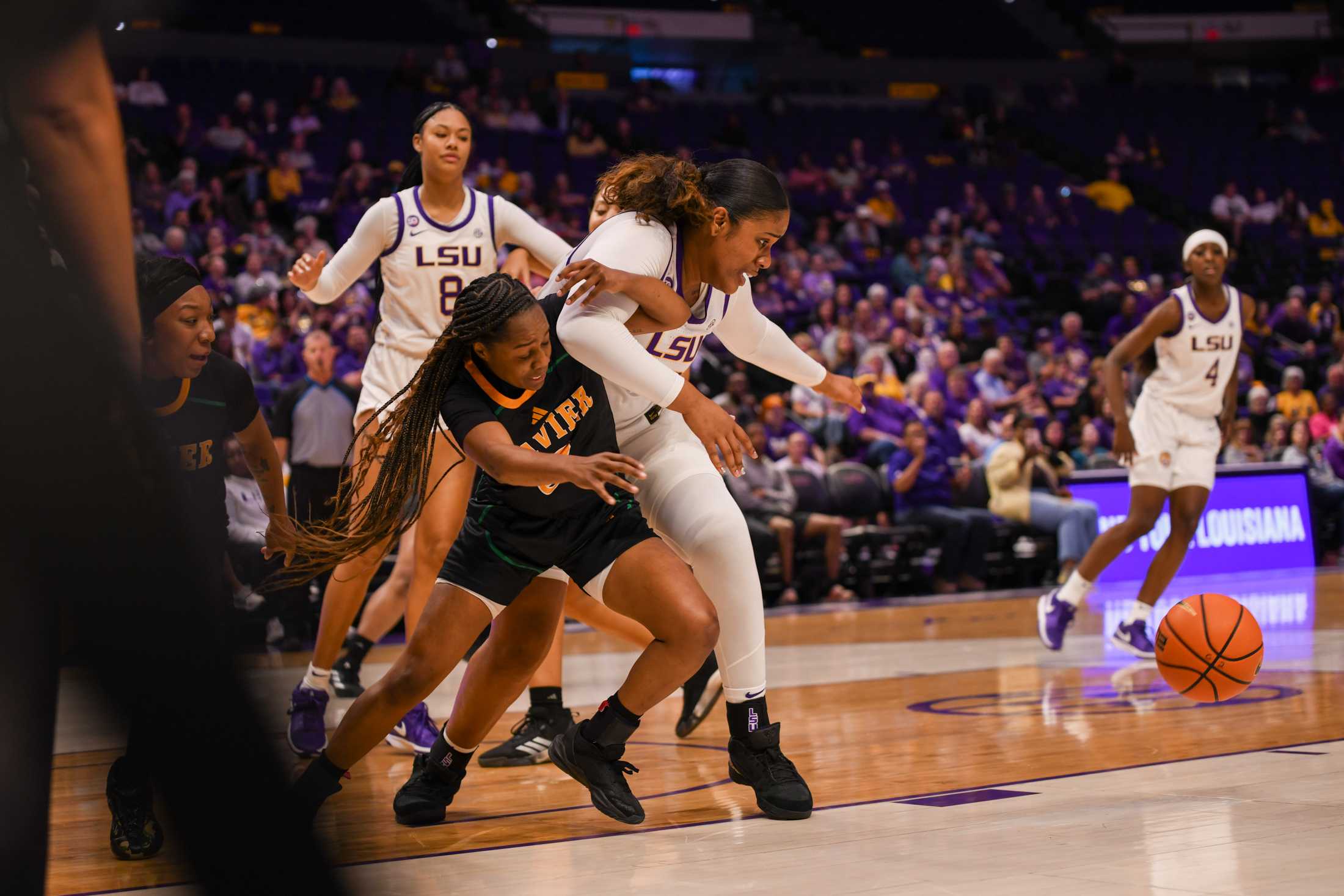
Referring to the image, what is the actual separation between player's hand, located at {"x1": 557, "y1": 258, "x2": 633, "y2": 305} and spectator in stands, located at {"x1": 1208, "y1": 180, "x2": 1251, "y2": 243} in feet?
63.5

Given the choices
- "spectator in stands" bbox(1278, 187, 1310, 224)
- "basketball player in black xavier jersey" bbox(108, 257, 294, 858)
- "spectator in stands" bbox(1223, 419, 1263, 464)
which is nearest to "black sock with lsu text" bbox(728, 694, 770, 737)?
"basketball player in black xavier jersey" bbox(108, 257, 294, 858)

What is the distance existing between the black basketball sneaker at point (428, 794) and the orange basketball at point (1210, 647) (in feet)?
8.53

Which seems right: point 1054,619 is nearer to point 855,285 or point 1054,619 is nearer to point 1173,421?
point 1173,421

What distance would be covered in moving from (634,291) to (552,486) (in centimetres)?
57

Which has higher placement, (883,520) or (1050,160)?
(1050,160)

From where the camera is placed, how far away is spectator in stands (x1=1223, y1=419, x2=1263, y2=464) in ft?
45.0

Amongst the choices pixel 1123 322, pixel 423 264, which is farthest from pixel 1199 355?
pixel 1123 322

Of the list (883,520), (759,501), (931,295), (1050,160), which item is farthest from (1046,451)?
(1050,160)

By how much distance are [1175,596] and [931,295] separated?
7.28 metres

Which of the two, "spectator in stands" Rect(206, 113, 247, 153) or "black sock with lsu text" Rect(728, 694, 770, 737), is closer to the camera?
"black sock with lsu text" Rect(728, 694, 770, 737)

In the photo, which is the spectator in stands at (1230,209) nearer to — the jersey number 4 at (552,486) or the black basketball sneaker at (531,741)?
the black basketball sneaker at (531,741)

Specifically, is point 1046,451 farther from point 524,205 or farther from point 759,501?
point 524,205

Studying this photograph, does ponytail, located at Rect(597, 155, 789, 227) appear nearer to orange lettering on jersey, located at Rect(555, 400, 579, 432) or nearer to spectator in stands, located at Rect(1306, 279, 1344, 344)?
orange lettering on jersey, located at Rect(555, 400, 579, 432)

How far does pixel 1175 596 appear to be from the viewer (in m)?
10.1
